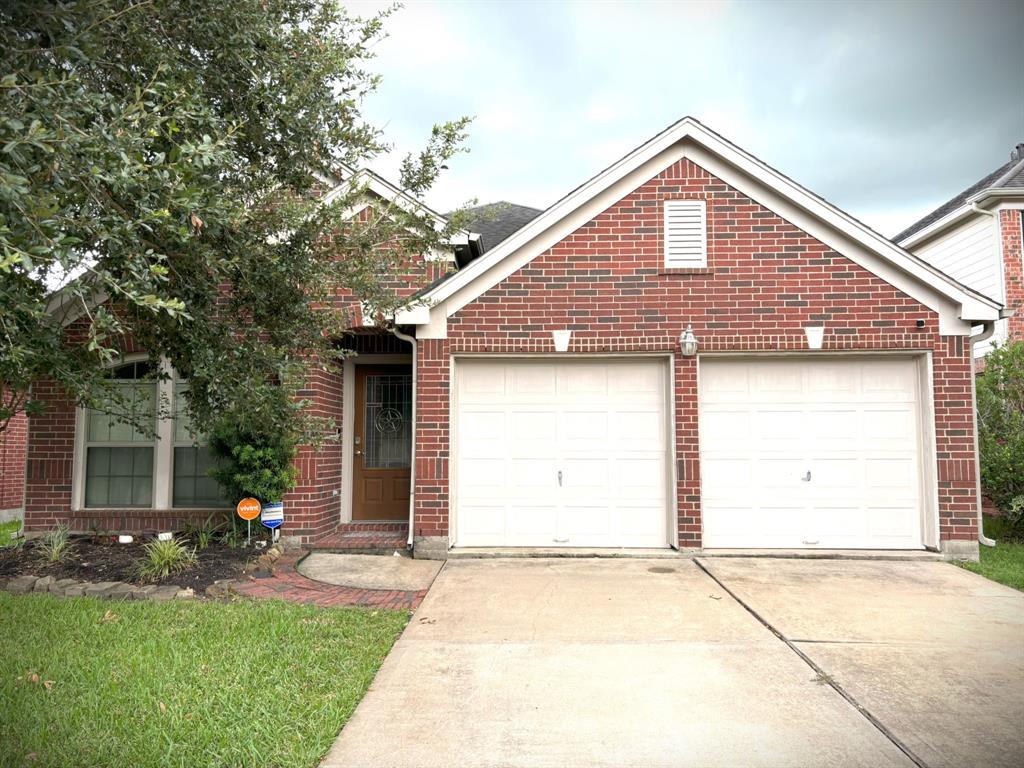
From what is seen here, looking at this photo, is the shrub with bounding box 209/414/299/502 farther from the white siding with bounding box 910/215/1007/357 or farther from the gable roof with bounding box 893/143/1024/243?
the gable roof with bounding box 893/143/1024/243

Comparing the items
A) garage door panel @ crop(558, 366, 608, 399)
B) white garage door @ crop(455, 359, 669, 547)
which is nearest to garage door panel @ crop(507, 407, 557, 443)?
white garage door @ crop(455, 359, 669, 547)

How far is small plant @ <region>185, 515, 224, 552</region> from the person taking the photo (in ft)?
24.9

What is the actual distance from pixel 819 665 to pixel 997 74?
691 centimetres

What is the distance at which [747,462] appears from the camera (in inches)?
318

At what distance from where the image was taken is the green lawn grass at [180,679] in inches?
128

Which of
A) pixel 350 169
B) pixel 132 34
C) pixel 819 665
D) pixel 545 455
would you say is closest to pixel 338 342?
pixel 545 455

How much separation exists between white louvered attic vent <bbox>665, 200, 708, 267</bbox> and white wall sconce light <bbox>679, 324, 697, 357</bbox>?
0.92m

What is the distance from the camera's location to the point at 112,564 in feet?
22.3

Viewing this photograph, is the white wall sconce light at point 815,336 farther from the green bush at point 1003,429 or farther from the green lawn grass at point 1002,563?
the green bush at point 1003,429

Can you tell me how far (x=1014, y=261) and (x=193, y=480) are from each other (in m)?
14.1

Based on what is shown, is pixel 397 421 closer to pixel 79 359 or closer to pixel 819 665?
pixel 79 359

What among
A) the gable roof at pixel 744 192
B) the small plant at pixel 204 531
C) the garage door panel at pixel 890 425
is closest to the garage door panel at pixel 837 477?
the garage door panel at pixel 890 425

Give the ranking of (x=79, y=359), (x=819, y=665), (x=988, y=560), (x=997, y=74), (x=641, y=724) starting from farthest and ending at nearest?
(x=988, y=560), (x=997, y=74), (x=79, y=359), (x=819, y=665), (x=641, y=724)

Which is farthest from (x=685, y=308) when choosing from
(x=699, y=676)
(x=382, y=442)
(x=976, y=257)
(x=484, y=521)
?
(x=976, y=257)
